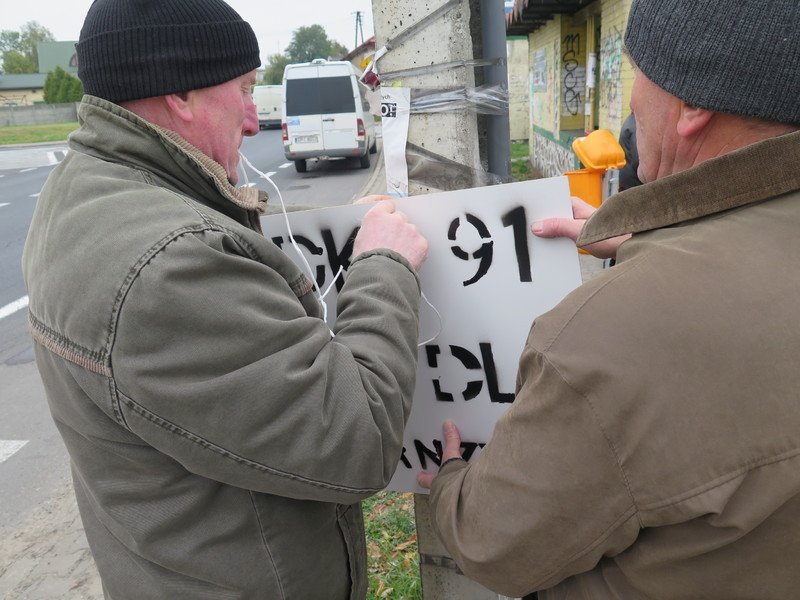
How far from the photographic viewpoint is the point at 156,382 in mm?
1059

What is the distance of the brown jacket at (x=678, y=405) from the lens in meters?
0.89

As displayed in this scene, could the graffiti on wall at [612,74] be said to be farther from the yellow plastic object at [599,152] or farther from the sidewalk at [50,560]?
the sidewalk at [50,560]

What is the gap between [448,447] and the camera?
167 cm

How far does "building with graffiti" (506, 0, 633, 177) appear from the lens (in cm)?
816

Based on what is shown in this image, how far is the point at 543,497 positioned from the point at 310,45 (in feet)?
324

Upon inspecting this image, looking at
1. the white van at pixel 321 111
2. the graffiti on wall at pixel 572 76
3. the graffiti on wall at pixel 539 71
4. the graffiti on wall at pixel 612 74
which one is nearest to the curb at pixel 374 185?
the white van at pixel 321 111

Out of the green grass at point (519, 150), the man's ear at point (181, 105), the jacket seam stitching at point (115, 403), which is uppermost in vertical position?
the man's ear at point (181, 105)

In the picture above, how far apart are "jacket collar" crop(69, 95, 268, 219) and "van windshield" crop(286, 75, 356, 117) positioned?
16564mm

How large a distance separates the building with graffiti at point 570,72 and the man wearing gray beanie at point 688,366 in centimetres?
696

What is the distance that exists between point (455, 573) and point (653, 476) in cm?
129

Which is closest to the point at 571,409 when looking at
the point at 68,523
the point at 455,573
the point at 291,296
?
the point at 291,296

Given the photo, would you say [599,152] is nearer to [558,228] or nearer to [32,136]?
[558,228]

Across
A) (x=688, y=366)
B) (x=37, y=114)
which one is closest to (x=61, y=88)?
(x=37, y=114)

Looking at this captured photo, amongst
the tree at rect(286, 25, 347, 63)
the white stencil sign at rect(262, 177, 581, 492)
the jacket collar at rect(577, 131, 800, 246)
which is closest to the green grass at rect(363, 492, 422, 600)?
the white stencil sign at rect(262, 177, 581, 492)
